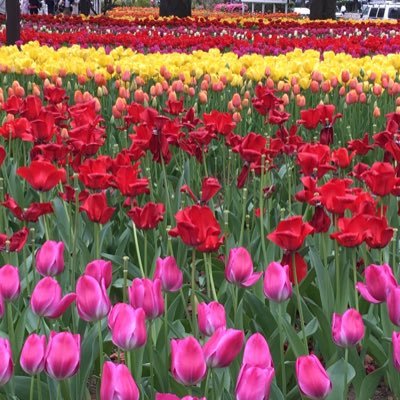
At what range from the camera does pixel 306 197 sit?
2539mm

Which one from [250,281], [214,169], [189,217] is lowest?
[214,169]

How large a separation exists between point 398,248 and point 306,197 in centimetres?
84

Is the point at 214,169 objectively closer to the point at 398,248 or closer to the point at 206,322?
the point at 398,248

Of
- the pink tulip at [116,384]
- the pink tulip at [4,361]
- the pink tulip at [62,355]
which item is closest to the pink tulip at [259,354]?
the pink tulip at [116,384]

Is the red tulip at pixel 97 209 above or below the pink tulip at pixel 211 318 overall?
above

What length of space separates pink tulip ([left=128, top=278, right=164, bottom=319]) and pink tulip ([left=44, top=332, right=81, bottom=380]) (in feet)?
0.81

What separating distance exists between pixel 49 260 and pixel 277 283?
56cm

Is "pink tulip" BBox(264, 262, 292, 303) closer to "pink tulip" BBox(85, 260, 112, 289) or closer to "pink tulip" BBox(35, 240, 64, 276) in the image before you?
"pink tulip" BBox(85, 260, 112, 289)

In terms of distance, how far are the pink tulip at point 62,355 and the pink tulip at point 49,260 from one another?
55 cm

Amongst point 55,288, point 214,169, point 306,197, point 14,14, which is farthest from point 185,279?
point 14,14

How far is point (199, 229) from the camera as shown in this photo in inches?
79.9

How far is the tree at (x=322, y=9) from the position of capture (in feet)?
76.0

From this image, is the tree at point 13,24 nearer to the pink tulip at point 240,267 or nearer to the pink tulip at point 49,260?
the pink tulip at point 49,260

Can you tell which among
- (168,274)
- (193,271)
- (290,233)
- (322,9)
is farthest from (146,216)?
(322,9)
